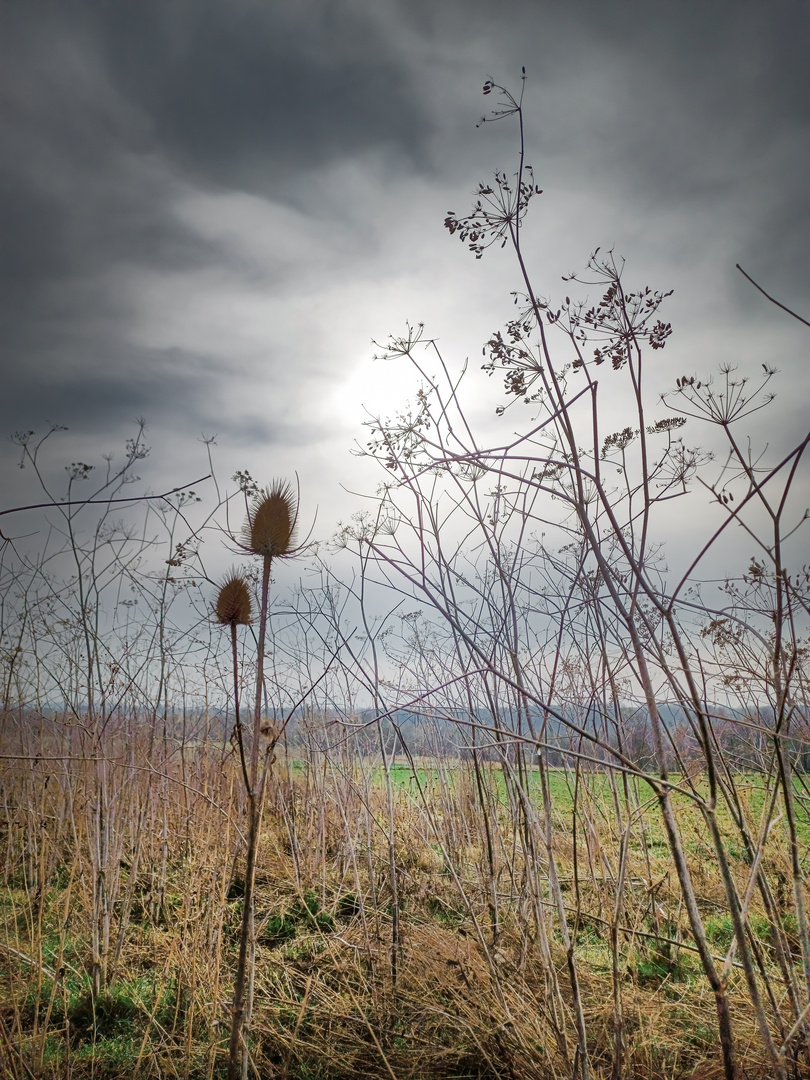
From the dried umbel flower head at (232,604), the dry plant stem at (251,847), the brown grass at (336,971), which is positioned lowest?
the brown grass at (336,971)

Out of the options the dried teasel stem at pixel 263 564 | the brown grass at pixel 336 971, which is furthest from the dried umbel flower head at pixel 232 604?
the brown grass at pixel 336 971

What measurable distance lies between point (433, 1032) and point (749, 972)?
230 centimetres

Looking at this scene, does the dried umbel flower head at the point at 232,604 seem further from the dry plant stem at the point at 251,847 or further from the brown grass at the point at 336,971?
the brown grass at the point at 336,971

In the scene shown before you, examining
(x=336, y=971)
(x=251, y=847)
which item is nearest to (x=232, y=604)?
(x=251, y=847)

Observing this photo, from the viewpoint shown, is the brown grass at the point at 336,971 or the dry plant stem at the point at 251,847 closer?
the dry plant stem at the point at 251,847

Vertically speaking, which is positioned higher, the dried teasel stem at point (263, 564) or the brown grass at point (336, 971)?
the dried teasel stem at point (263, 564)

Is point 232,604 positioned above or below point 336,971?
above

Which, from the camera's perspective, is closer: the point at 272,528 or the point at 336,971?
the point at 272,528

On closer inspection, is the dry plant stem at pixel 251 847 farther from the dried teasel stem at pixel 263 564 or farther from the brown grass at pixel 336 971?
the brown grass at pixel 336 971

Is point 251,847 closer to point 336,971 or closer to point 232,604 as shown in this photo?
point 232,604

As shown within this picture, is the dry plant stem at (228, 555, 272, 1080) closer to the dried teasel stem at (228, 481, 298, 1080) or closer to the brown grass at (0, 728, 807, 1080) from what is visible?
the dried teasel stem at (228, 481, 298, 1080)

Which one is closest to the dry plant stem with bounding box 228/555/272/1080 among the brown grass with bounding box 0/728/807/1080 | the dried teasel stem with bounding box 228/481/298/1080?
the dried teasel stem with bounding box 228/481/298/1080

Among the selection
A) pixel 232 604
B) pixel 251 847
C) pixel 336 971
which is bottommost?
pixel 336 971

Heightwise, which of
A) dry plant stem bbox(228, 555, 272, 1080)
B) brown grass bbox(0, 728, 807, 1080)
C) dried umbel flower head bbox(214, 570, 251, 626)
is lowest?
brown grass bbox(0, 728, 807, 1080)
